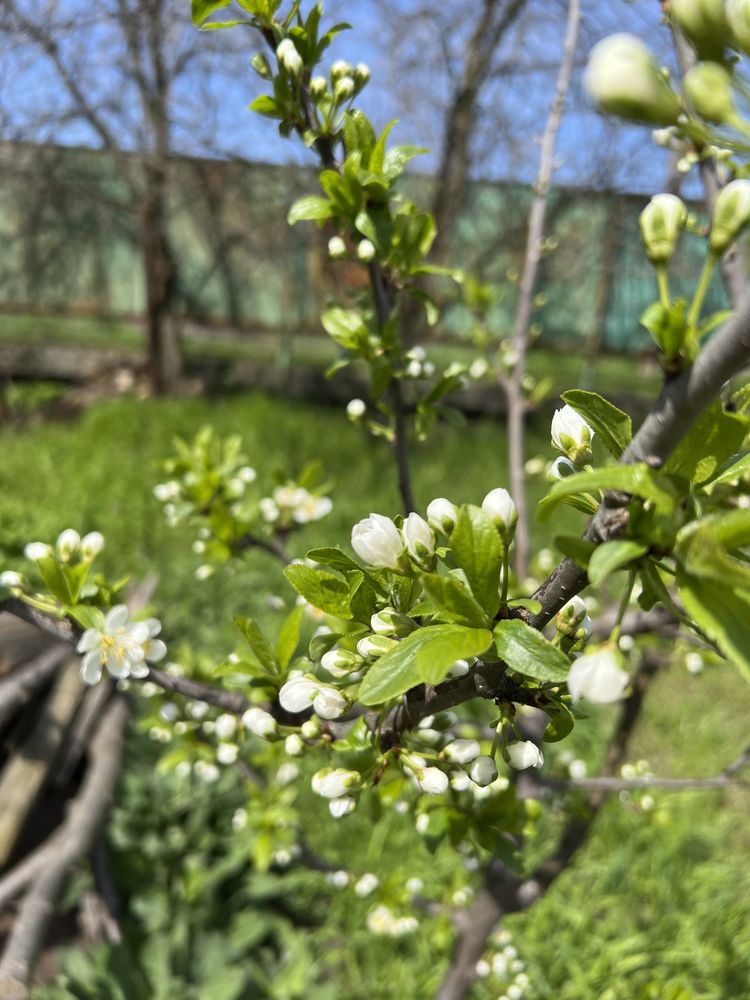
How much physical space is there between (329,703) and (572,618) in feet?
0.59

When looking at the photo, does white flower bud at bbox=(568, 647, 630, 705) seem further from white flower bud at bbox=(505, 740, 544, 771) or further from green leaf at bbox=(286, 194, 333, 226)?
green leaf at bbox=(286, 194, 333, 226)

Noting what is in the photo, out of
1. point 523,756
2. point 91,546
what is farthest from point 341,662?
point 91,546

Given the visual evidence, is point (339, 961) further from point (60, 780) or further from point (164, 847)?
point (60, 780)

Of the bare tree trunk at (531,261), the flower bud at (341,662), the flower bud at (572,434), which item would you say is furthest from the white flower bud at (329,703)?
the bare tree trunk at (531,261)

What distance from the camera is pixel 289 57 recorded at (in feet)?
2.17

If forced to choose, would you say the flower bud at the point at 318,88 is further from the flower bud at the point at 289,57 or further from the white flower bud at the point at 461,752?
the white flower bud at the point at 461,752

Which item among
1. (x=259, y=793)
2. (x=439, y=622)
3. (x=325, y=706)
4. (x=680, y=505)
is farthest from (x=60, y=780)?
(x=680, y=505)

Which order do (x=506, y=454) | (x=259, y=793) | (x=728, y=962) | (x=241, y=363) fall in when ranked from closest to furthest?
(x=259, y=793) < (x=728, y=962) < (x=506, y=454) < (x=241, y=363)

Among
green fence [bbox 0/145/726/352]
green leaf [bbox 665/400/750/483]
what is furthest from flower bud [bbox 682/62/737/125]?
green fence [bbox 0/145/726/352]

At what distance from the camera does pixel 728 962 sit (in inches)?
61.7

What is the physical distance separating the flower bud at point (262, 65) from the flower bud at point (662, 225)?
0.49 meters

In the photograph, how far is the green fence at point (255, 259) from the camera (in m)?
5.69

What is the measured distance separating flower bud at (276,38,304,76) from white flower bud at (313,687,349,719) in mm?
550

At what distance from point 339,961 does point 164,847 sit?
501 millimetres
